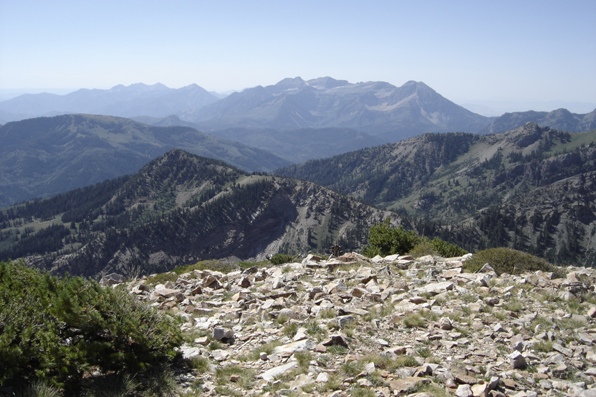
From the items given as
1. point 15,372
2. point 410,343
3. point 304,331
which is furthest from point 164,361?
point 410,343

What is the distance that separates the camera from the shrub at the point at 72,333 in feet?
30.0

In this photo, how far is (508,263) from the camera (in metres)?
22.2

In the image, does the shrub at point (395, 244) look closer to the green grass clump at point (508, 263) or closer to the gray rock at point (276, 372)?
the green grass clump at point (508, 263)

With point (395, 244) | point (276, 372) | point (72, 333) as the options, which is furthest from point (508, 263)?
point (72, 333)

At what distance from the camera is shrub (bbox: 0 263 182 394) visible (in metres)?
9.16

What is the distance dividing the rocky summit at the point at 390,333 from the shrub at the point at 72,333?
150 cm

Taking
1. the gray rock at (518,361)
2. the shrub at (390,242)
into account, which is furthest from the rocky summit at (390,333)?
the shrub at (390,242)

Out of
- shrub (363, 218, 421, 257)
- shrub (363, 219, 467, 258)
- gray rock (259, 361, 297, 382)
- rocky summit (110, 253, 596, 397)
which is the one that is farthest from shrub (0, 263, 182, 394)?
shrub (363, 218, 421, 257)

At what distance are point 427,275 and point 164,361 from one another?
13.7 metres

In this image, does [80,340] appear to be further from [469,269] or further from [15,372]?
[469,269]

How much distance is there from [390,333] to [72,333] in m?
9.92

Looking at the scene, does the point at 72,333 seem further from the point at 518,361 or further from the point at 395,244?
the point at 395,244

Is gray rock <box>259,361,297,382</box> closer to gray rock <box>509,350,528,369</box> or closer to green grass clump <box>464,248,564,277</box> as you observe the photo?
gray rock <box>509,350,528,369</box>

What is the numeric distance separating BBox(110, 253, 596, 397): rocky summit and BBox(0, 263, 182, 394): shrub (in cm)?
150
